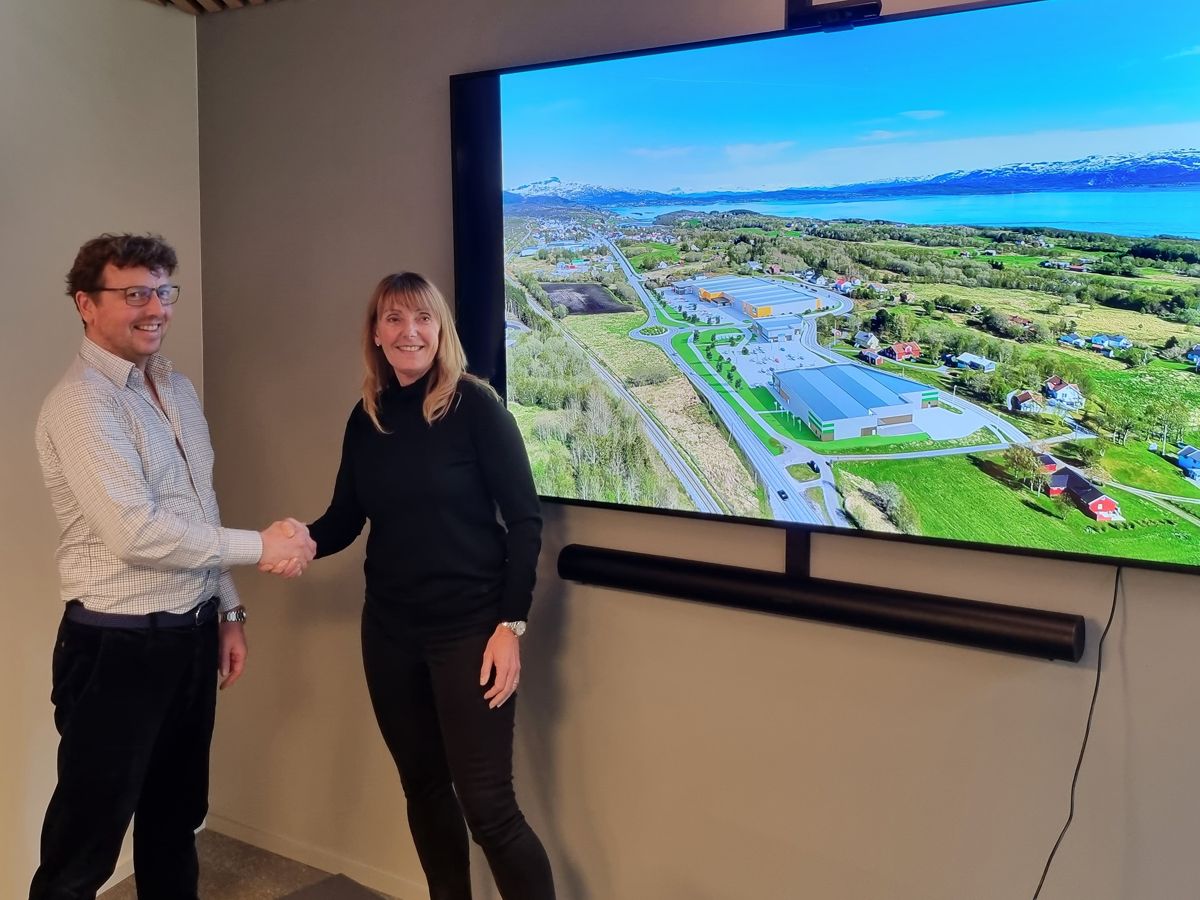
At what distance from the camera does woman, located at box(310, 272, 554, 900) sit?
1858 millimetres

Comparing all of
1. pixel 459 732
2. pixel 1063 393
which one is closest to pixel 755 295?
pixel 1063 393

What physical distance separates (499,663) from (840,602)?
26.1 inches

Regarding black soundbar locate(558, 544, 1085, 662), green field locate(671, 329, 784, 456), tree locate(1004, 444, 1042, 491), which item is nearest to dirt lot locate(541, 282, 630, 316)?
green field locate(671, 329, 784, 456)

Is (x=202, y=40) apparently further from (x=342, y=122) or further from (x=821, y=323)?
(x=821, y=323)

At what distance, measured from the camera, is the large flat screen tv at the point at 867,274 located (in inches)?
59.4

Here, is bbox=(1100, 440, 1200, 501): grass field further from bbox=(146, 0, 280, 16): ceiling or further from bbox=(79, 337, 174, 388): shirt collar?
bbox=(146, 0, 280, 16): ceiling

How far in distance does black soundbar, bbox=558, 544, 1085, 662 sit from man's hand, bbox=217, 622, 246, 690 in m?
0.75

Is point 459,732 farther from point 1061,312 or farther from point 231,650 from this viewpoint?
point 1061,312

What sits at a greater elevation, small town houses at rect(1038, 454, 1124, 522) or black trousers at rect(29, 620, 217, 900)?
small town houses at rect(1038, 454, 1124, 522)

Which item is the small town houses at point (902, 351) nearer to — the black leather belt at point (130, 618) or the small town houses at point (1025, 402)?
the small town houses at point (1025, 402)

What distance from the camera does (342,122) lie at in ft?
7.93

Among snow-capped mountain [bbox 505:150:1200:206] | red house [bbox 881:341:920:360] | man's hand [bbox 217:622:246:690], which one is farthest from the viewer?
man's hand [bbox 217:622:246:690]

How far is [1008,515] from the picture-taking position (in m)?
1.63

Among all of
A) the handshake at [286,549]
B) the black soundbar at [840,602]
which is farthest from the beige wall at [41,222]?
the black soundbar at [840,602]
